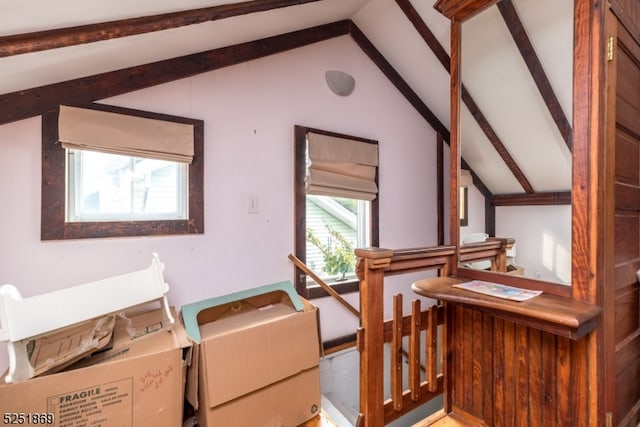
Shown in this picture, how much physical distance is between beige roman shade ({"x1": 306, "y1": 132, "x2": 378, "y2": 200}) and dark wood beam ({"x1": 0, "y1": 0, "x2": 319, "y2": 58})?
3.25 feet

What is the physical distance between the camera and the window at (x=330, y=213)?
2332 millimetres

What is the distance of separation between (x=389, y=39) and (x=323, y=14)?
736 mm

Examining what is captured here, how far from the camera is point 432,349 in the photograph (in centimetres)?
148

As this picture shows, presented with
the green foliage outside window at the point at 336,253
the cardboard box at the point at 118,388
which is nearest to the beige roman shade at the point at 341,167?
the green foliage outside window at the point at 336,253

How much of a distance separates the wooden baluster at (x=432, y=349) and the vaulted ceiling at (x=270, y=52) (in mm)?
750

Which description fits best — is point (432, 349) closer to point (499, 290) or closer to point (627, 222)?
point (499, 290)

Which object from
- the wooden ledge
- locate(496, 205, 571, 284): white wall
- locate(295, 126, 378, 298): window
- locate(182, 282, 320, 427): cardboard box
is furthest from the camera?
locate(295, 126, 378, 298): window

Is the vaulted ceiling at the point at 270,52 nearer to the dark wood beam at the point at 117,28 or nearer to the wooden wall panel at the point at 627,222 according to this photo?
the dark wood beam at the point at 117,28

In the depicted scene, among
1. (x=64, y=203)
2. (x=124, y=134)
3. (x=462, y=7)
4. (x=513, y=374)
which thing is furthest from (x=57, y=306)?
(x=462, y=7)

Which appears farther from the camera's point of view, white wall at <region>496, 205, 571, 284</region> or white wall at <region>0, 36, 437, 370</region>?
white wall at <region>0, 36, 437, 370</region>

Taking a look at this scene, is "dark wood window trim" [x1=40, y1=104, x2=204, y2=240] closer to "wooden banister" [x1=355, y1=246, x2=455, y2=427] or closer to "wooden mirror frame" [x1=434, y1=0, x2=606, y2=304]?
"wooden banister" [x1=355, y1=246, x2=455, y2=427]

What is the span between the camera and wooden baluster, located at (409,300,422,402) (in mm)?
1441

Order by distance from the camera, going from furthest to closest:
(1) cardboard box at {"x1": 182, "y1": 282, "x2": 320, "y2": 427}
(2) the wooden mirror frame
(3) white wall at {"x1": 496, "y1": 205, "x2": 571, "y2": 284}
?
(1) cardboard box at {"x1": 182, "y1": 282, "x2": 320, "y2": 427}, (3) white wall at {"x1": 496, "y1": 205, "x2": 571, "y2": 284}, (2) the wooden mirror frame

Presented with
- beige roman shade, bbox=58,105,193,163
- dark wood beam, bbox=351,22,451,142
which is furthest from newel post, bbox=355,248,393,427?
dark wood beam, bbox=351,22,451,142
